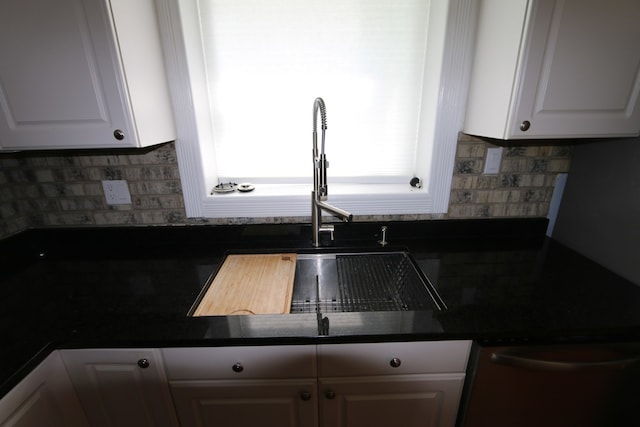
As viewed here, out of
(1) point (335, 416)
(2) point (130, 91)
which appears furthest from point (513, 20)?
(1) point (335, 416)

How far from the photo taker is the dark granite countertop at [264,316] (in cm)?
85

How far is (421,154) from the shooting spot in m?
Result: 1.42

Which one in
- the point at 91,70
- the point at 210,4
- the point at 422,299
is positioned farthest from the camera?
the point at 210,4

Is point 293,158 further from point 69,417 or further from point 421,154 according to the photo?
point 69,417

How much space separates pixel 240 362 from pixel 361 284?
22.0 inches

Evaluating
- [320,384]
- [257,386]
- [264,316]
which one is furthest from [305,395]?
[264,316]

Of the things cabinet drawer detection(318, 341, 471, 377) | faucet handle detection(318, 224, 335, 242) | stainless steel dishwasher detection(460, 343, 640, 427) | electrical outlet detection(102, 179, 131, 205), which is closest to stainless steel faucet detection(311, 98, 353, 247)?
faucet handle detection(318, 224, 335, 242)

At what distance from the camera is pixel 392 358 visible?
0.90m

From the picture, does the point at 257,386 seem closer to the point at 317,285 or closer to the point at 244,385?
the point at 244,385

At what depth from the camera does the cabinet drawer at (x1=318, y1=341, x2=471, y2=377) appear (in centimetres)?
89

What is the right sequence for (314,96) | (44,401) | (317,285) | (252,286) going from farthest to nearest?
(314,96)
(317,285)
(252,286)
(44,401)

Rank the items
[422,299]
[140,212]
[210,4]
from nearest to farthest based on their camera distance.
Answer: [422,299]
[210,4]
[140,212]

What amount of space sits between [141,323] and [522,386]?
4.08 feet

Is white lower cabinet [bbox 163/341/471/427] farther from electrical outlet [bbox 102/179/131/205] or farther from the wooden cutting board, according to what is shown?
electrical outlet [bbox 102/179/131/205]
